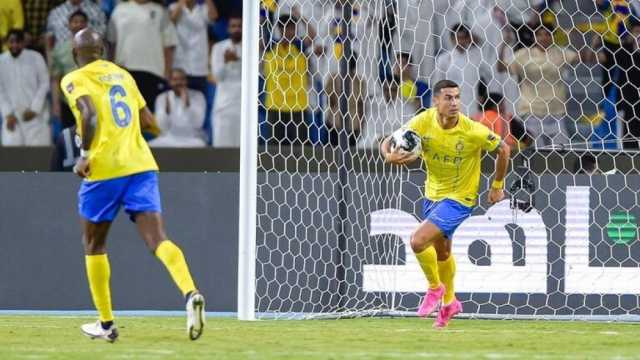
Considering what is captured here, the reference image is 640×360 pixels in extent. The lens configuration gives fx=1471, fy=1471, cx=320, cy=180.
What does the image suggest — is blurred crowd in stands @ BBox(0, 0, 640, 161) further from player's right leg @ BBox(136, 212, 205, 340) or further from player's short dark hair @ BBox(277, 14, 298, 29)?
player's right leg @ BBox(136, 212, 205, 340)

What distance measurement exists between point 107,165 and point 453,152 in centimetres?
352

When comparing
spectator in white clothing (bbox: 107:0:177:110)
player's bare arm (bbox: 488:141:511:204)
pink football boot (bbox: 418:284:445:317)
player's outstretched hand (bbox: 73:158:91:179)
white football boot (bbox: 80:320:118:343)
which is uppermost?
spectator in white clothing (bbox: 107:0:177:110)

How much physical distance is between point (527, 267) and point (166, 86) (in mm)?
4399

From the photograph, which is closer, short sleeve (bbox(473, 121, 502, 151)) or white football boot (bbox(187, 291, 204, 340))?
white football boot (bbox(187, 291, 204, 340))

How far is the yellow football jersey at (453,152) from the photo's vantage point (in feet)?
37.2

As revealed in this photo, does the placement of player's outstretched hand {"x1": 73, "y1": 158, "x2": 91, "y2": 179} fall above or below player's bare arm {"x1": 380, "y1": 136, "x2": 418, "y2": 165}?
above

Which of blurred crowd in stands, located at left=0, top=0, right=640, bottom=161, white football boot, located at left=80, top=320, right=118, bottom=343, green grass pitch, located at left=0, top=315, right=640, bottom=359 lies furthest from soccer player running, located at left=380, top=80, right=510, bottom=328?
white football boot, located at left=80, top=320, right=118, bottom=343

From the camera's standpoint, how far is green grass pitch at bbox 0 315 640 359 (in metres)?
8.02

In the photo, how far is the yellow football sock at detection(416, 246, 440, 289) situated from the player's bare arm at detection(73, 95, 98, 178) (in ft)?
11.6

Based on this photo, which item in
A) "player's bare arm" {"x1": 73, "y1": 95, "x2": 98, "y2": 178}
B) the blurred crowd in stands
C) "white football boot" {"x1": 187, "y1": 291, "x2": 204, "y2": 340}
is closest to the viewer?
"white football boot" {"x1": 187, "y1": 291, "x2": 204, "y2": 340}

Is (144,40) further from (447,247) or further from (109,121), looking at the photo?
(109,121)

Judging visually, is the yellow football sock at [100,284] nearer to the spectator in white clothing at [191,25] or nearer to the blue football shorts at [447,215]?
the blue football shorts at [447,215]

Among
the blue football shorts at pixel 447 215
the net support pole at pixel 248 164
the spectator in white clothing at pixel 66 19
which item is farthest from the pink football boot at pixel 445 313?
the spectator in white clothing at pixel 66 19

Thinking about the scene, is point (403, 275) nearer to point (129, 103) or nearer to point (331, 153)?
point (331, 153)
